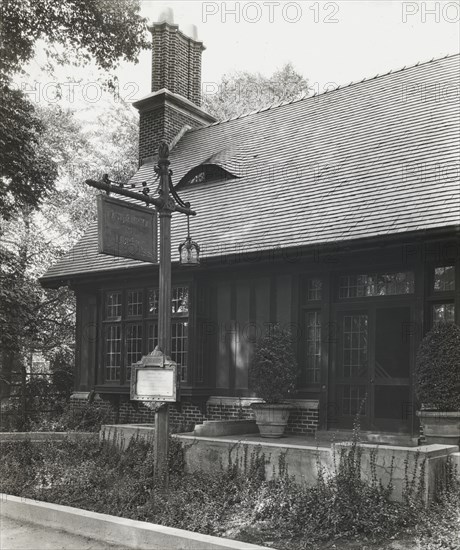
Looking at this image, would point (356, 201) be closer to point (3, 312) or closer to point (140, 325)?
point (140, 325)

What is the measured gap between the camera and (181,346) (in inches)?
465

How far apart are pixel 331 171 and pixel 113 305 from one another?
5400mm

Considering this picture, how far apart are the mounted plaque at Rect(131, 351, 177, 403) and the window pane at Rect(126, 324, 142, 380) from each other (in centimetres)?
546

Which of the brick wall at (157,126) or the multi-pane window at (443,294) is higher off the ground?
the brick wall at (157,126)

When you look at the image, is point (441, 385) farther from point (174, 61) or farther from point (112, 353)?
point (174, 61)

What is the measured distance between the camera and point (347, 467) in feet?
22.3

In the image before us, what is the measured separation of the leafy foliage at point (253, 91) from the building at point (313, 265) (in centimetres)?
1477

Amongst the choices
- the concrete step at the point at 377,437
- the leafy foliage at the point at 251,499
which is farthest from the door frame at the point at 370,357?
the leafy foliage at the point at 251,499

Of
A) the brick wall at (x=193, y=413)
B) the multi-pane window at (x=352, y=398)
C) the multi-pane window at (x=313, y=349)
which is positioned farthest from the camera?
the multi-pane window at (x=313, y=349)

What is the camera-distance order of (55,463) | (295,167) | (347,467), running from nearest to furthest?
(347,467) < (55,463) < (295,167)

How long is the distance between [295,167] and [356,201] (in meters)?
2.53

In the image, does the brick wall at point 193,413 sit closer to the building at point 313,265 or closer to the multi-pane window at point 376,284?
the building at point 313,265

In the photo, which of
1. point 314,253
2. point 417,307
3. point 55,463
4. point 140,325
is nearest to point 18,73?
point 140,325

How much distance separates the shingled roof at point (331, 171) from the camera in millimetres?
9547
